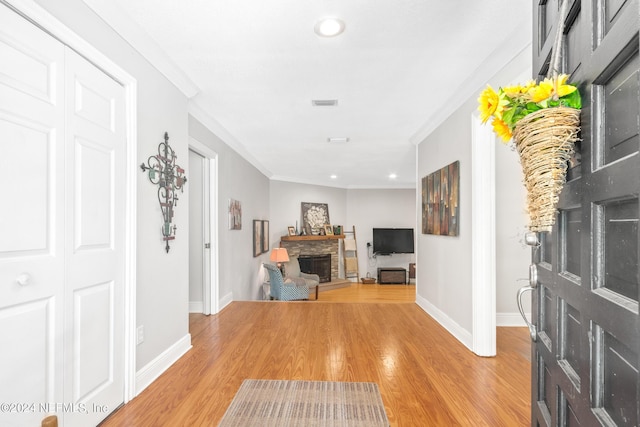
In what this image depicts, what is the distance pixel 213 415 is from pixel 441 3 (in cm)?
267

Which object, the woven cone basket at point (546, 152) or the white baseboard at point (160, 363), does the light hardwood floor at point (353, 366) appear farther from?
the woven cone basket at point (546, 152)

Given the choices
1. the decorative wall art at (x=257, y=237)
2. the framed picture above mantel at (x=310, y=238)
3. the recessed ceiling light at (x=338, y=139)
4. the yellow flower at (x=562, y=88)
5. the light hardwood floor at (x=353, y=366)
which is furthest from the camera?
the framed picture above mantel at (x=310, y=238)

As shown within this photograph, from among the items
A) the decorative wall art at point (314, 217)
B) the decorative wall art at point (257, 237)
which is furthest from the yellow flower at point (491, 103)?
the decorative wall art at point (314, 217)

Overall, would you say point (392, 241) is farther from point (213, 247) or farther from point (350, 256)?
point (213, 247)

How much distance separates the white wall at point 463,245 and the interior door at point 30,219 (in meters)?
2.96

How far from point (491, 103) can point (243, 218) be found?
503 centimetres

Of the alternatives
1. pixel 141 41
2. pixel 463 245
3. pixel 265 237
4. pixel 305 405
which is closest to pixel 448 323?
pixel 463 245

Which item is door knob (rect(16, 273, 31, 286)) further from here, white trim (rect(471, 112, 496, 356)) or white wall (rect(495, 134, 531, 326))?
white wall (rect(495, 134, 531, 326))

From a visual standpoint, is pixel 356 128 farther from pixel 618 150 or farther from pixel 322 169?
pixel 618 150

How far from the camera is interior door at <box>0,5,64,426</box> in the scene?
1364 millimetres

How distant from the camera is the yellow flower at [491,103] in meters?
0.95

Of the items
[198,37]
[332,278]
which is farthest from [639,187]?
[332,278]

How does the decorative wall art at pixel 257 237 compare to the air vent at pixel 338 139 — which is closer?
the air vent at pixel 338 139

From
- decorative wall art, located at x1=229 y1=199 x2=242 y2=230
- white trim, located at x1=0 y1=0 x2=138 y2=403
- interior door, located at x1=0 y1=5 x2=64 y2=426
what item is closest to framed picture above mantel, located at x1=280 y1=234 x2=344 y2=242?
decorative wall art, located at x1=229 y1=199 x2=242 y2=230
